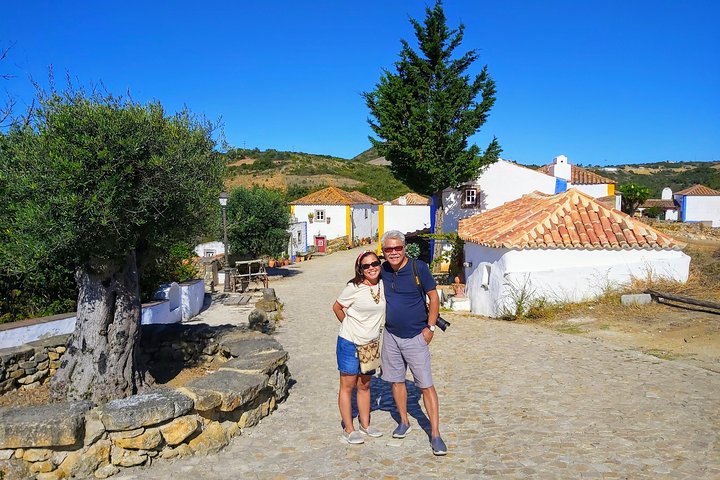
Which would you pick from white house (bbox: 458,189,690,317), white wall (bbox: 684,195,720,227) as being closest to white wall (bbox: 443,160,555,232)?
white house (bbox: 458,189,690,317)

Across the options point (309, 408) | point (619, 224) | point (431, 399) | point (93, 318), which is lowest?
point (309, 408)

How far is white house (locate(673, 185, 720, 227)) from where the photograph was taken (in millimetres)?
40406

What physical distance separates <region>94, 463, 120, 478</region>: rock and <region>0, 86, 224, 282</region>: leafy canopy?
211cm

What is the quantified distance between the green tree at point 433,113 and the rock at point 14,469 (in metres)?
16.8

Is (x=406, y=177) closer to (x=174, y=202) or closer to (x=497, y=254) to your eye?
(x=497, y=254)

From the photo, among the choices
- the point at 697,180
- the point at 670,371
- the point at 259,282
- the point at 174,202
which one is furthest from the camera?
the point at 697,180

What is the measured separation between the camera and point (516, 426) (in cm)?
507

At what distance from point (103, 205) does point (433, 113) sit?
1621 cm

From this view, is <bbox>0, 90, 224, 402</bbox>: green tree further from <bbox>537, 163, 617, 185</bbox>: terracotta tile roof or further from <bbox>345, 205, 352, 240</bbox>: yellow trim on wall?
<bbox>345, 205, 352, 240</bbox>: yellow trim on wall

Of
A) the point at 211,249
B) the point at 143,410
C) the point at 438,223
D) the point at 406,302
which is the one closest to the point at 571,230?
the point at 406,302

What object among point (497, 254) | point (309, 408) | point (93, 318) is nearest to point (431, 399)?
point (309, 408)

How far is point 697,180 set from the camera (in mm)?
71938

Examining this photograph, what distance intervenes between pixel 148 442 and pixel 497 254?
9.71 metres

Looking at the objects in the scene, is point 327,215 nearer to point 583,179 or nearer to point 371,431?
point 583,179
